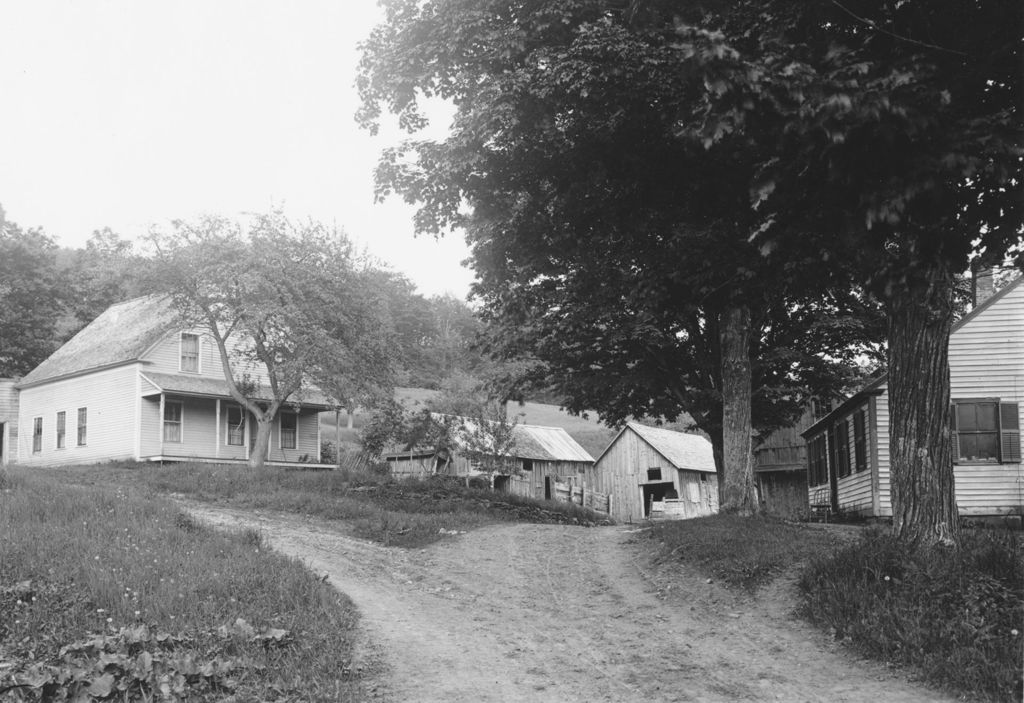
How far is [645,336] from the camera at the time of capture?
66.2ft

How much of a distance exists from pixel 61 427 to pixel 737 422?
30639 mm

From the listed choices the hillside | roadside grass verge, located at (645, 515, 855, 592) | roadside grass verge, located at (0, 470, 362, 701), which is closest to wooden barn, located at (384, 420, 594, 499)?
the hillside

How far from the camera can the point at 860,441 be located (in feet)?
80.5

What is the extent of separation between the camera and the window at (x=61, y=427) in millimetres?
37781

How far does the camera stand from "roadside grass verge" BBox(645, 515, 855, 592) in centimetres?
1133

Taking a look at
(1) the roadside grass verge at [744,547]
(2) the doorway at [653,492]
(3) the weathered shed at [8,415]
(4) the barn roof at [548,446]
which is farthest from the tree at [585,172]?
(3) the weathered shed at [8,415]

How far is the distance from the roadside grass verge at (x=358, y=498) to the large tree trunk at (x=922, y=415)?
8576 millimetres

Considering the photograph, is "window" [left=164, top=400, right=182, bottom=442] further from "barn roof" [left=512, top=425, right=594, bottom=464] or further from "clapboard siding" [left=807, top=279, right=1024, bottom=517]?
"clapboard siding" [left=807, top=279, right=1024, bottom=517]

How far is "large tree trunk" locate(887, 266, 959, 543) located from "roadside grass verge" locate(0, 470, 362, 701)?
6388 mm

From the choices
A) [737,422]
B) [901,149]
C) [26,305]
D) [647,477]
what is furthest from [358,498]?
[26,305]

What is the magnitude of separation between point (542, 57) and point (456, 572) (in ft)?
24.7

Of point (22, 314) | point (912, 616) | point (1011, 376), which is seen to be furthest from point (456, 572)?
point (22, 314)

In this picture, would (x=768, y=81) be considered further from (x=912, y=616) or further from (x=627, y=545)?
(x=627, y=545)

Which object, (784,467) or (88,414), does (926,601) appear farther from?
(784,467)
